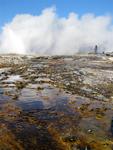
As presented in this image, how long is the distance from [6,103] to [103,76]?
84.6 ft

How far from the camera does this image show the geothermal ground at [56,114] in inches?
861

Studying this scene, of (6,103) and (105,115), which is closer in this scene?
(105,115)

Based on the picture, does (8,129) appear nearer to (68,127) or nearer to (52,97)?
(68,127)

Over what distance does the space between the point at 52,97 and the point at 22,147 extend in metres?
15.9

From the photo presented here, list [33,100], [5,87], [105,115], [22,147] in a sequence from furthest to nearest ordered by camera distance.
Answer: [5,87]
[33,100]
[105,115]
[22,147]

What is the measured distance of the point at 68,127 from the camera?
2505 cm

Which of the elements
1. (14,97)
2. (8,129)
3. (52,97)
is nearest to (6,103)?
(14,97)

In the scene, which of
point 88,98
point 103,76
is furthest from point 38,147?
point 103,76

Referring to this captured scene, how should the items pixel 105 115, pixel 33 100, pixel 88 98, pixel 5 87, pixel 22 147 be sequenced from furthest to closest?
pixel 5 87
pixel 88 98
pixel 33 100
pixel 105 115
pixel 22 147

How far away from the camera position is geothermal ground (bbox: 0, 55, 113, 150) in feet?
71.8

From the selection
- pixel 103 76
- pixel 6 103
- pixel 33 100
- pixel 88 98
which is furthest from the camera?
pixel 103 76

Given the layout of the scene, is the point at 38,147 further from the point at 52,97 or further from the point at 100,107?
the point at 52,97

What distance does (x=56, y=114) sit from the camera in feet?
93.6

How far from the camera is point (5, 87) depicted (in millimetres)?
42125
